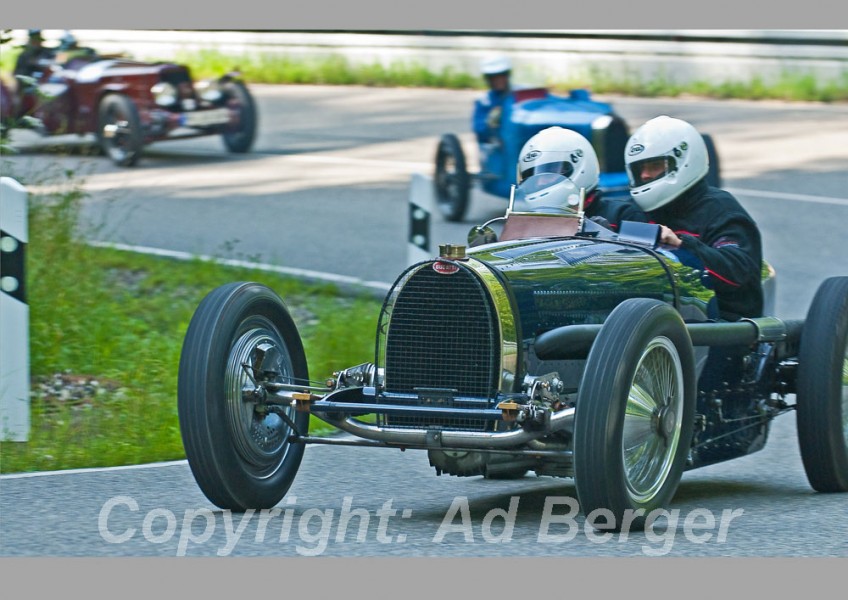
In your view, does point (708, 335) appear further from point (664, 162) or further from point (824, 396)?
point (664, 162)

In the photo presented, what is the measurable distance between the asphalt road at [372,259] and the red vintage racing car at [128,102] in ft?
1.24

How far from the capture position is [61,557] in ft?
18.7

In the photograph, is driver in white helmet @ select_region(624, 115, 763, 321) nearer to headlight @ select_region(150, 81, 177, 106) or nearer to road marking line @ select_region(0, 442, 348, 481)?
road marking line @ select_region(0, 442, 348, 481)

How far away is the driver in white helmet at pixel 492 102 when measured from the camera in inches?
612

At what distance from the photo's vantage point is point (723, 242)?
7.63 m

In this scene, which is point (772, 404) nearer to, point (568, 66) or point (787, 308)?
point (787, 308)

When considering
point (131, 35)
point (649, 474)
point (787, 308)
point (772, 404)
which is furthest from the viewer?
point (131, 35)

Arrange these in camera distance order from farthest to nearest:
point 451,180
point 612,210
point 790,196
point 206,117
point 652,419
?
point 206,117, point 790,196, point 451,180, point 612,210, point 652,419

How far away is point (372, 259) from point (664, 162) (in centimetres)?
644

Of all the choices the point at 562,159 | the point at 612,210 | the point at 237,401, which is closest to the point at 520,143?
the point at 612,210

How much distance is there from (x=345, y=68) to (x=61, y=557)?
732 inches

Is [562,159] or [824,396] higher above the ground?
[562,159]

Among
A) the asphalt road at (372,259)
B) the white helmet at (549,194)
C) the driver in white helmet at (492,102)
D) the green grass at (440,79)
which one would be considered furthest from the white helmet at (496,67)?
the white helmet at (549,194)

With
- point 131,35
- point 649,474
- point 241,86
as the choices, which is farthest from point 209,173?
point 649,474
